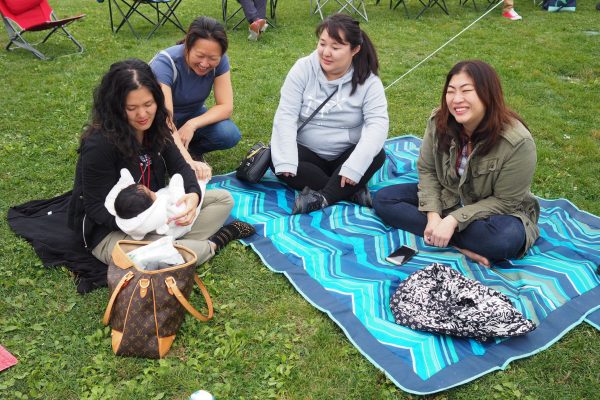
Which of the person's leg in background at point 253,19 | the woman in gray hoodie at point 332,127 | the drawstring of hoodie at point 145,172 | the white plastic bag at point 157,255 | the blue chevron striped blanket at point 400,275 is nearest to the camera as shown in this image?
the blue chevron striped blanket at point 400,275

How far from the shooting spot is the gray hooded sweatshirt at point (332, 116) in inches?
151

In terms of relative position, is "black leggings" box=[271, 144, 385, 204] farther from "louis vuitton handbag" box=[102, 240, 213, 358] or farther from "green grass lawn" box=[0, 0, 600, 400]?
"louis vuitton handbag" box=[102, 240, 213, 358]

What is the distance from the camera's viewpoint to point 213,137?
4.36 metres

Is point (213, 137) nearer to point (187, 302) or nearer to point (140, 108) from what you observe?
point (140, 108)

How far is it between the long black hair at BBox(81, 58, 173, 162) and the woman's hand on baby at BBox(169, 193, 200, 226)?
393mm

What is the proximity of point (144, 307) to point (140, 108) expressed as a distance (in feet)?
3.48

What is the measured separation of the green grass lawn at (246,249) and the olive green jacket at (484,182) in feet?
2.73

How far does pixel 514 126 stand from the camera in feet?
10.3

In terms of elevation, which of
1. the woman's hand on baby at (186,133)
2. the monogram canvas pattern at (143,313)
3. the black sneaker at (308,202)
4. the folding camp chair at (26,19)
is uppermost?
the folding camp chair at (26,19)

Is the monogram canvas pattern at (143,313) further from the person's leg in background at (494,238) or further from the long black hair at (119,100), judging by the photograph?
the person's leg in background at (494,238)

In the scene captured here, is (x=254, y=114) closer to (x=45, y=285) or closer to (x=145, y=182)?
(x=145, y=182)

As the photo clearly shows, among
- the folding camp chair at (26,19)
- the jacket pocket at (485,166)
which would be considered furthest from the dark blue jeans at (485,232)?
the folding camp chair at (26,19)

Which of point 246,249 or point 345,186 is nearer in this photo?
point 246,249

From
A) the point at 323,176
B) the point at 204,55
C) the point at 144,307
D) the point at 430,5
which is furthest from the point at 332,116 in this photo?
the point at 430,5
